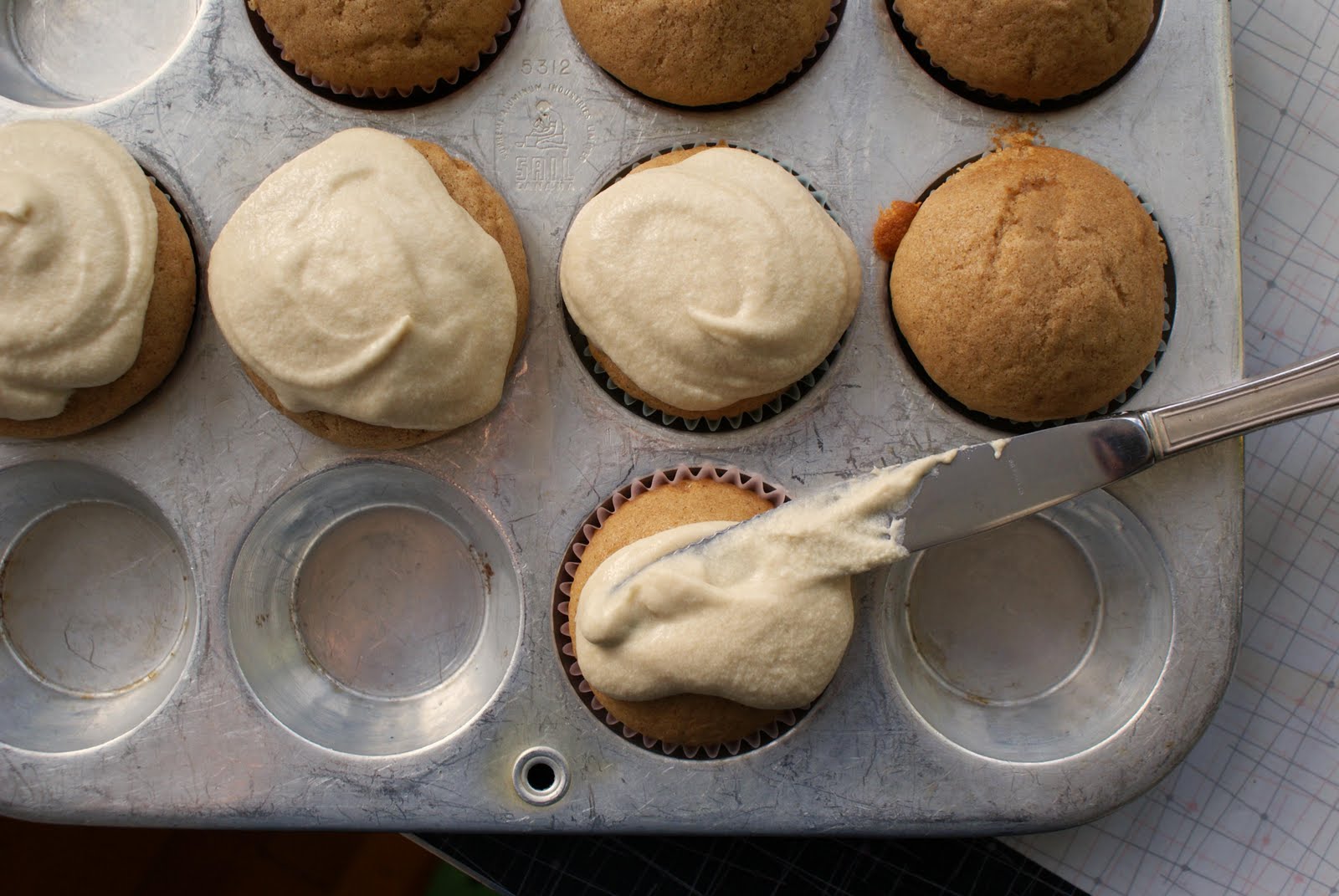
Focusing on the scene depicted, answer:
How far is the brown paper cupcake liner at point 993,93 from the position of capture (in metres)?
1.74

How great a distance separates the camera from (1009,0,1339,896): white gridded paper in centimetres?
197

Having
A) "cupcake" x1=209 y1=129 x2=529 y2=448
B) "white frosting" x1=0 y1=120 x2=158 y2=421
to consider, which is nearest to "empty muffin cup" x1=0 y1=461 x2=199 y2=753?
"white frosting" x1=0 y1=120 x2=158 y2=421

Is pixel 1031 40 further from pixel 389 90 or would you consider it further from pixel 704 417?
pixel 389 90

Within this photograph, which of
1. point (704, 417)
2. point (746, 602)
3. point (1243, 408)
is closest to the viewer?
point (746, 602)

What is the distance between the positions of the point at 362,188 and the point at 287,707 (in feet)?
3.33

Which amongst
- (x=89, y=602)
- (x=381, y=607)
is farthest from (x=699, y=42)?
(x=89, y=602)

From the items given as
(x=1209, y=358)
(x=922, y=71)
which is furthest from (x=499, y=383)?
(x=1209, y=358)

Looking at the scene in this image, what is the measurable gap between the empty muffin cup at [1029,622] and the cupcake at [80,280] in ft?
4.88

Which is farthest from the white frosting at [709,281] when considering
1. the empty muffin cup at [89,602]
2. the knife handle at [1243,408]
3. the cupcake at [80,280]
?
the empty muffin cup at [89,602]

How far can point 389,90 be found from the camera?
5.68ft

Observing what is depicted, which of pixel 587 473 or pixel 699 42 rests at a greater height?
pixel 699 42

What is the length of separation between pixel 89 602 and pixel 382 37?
1.32m

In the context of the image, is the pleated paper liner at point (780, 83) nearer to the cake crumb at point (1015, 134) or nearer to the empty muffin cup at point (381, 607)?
the cake crumb at point (1015, 134)

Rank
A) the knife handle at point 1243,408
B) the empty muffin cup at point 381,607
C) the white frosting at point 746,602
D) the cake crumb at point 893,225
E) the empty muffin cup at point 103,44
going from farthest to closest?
the empty muffin cup at point 103,44 → the empty muffin cup at point 381,607 → the cake crumb at point 893,225 → the knife handle at point 1243,408 → the white frosting at point 746,602
